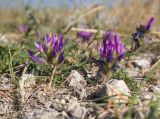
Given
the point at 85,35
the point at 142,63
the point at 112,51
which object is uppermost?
the point at 85,35

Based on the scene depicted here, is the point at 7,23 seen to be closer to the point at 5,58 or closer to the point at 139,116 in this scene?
Answer: the point at 5,58

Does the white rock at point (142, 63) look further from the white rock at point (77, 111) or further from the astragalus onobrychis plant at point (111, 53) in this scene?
the white rock at point (77, 111)

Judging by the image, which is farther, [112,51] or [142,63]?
[142,63]

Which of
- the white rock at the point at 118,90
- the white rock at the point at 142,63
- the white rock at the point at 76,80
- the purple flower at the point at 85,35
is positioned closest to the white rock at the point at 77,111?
the white rock at the point at 118,90

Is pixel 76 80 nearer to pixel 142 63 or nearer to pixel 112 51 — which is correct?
pixel 112 51

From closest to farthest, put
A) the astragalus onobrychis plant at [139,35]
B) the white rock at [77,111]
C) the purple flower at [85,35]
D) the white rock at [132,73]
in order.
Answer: the white rock at [77,111]
the white rock at [132,73]
the astragalus onobrychis plant at [139,35]
the purple flower at [85,35]

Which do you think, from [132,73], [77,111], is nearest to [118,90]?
[77,111]

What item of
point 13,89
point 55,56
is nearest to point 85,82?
point 55,56

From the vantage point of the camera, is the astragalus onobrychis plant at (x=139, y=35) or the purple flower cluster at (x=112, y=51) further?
the astragalus onobrychis plant at (x=139, y=35)
